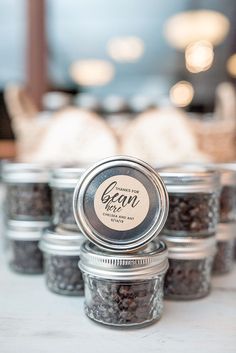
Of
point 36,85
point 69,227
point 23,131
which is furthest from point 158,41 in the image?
point 69,227

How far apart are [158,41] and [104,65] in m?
0.38

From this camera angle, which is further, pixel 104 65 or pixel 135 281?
pixel 104 65

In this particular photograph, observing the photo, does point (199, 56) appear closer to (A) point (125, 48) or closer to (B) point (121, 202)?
(A) point (125, 48)

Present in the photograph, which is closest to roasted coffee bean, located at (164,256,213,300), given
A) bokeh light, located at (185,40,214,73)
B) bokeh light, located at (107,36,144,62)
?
bokeh light, located at (185,40,214,73)

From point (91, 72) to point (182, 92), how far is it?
21.2 inches

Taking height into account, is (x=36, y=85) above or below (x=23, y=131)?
above

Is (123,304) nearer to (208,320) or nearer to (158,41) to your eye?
(208,320)

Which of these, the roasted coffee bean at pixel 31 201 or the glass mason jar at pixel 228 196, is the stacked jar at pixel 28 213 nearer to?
the roasted coffee bean at pixel 31 201

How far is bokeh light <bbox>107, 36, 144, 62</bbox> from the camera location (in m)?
2.25

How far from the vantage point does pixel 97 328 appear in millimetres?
454

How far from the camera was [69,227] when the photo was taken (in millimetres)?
585

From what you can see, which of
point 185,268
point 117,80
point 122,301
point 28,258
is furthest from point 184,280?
point 117,80

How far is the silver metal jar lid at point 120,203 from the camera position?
1.49 feet

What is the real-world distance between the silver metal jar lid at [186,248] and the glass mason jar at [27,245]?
0.22 m
